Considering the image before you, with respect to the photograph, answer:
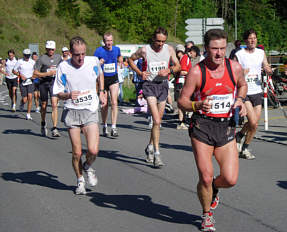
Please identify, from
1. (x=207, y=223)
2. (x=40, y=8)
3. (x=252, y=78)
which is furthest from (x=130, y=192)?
(x=40, y=8)

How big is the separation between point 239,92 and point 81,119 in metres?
2.23

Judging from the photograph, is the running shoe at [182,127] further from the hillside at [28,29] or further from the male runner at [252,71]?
the hillside at [28,29]

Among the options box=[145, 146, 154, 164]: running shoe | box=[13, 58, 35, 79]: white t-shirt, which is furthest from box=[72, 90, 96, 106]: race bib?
box=[13, 58, 35, 79]: white t-shirt

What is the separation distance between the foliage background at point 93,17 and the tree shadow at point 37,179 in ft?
149

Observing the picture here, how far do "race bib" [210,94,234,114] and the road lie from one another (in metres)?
1.14

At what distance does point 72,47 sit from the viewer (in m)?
6.78

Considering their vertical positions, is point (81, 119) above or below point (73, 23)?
below

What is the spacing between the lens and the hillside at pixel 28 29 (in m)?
69.2

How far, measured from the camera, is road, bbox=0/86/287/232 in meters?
5.70

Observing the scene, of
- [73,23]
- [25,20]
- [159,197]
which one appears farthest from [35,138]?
[73,23]

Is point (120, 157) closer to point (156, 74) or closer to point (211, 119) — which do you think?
point (156, 74)

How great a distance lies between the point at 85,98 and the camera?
275 inches

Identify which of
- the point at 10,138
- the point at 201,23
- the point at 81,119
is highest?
the point at 201,23

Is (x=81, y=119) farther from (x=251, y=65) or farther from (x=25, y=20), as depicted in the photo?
(x=25, y=20)
